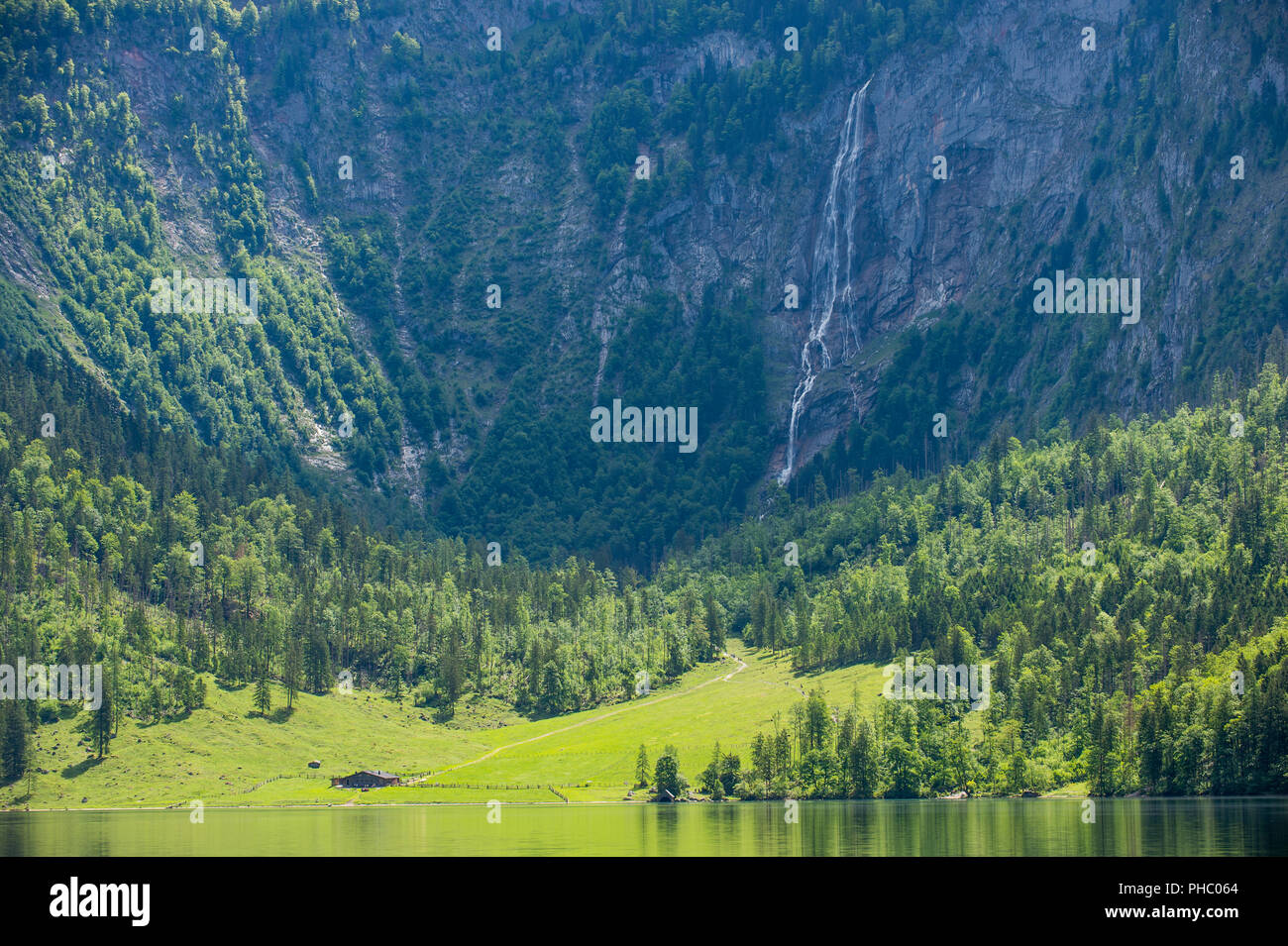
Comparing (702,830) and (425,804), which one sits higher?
(702,830)

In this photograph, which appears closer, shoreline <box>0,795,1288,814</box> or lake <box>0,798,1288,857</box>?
lake <box>0,798,1288,857</box>

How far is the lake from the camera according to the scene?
112m

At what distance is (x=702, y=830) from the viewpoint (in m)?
138

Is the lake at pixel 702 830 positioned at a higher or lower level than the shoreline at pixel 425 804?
higher

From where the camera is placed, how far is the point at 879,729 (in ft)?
654

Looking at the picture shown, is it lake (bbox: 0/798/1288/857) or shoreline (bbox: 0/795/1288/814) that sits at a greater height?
lake (bbox: 0/798/1288/857)

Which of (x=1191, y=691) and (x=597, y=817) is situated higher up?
(x=1191, y=691)

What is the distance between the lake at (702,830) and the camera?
11219cm

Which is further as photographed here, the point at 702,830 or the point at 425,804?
the point at 425,804
